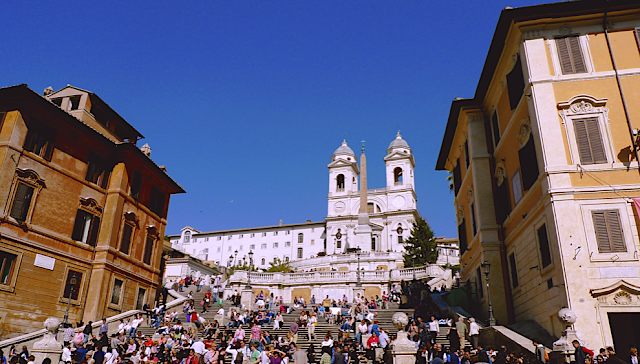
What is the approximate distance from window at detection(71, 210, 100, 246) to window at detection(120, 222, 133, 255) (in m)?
1.80

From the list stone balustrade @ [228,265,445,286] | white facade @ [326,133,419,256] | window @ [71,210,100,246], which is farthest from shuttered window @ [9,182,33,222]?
white facade @ [326,133,419,256]

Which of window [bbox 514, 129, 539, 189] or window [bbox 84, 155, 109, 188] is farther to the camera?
window [bbox 84, 155, 109, 188]

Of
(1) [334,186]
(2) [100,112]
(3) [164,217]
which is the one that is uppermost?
(1) [334,186]

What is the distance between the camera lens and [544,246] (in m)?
17.9

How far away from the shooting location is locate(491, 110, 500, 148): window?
24.1 meters

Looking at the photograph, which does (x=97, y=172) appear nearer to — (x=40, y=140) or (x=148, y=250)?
(x=40, y=140)

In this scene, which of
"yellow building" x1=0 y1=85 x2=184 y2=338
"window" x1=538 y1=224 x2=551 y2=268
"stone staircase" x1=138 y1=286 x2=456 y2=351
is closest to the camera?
"window" x1=538 y1=224 x2=551 y2=268

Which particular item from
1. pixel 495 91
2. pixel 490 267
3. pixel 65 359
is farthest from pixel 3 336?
pixel 495 91

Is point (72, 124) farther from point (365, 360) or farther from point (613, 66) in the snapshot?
point (613, 66)

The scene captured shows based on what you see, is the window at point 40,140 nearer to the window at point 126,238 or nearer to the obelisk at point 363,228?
the window at point 126,238

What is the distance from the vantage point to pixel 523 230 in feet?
66.4

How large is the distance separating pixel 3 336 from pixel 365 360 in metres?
16.7

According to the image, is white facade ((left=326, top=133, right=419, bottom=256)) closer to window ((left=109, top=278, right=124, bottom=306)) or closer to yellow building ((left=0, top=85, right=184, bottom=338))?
yellow building ((left=0, top=85, right=184, bottom=338))

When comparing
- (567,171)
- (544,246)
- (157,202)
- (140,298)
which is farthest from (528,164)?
(157,202)
